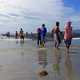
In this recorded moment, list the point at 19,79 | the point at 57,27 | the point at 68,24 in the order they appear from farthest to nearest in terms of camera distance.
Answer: the point at 57,27
the point at 68,24
the point at 19,79

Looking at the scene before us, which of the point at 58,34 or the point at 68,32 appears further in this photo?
the point at 58,34

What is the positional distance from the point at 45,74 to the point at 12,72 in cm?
148

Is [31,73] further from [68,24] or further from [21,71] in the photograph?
[68,24]

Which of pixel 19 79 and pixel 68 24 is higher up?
pixel 68 24

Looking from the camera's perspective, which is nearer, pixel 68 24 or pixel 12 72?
pixel 12 72

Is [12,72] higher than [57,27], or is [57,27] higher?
[57,27]

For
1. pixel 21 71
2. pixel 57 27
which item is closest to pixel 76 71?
pixel 21 71

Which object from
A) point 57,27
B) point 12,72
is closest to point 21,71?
point 12,72

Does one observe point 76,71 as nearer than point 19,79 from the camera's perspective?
No

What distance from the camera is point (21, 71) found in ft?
39.0

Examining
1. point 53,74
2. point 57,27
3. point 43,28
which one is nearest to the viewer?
point 53,74

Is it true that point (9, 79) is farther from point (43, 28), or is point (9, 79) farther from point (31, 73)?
point (43, 28)

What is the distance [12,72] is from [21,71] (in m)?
0.32

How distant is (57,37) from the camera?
79.6 ft
